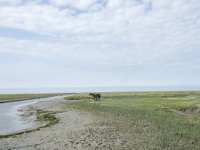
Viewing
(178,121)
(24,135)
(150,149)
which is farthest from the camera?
(178,121)

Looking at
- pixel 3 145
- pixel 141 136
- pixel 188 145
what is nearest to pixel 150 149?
pixel 188 145

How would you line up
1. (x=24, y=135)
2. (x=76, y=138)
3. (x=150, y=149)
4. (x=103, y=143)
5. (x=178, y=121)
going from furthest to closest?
1. (x=178, y=121)
2. (x=24, y=135)
3. (x=76, y=138)
4. (x=103, y=143)
5. (x=150, y=149)

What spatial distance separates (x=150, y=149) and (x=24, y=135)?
14011 mm

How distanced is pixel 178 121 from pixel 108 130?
9.60 m

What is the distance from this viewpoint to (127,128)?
1372 inches

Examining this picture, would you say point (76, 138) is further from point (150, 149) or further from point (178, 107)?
point (178, 107)

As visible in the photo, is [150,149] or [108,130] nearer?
[150,149]

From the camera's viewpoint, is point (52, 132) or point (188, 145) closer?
point (188, 145)

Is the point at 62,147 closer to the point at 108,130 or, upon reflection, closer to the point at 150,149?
the point at 150,149

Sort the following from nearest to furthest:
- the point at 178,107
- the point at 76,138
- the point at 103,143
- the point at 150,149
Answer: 1. the point at 150,149
2. the point at 103,143
3. the point at 76,138
4. the point at 178,107

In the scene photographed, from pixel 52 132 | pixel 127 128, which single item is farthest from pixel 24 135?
pixel 127 128

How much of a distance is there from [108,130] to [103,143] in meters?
6.81

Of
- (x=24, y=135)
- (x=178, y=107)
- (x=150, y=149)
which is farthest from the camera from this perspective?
(x=178, y=107)

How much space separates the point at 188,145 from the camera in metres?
25.8
